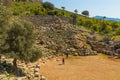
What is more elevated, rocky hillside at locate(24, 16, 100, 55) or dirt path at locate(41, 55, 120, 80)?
rocky hillside at locate(24, 16, 100, 55)

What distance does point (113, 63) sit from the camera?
5047 centimetres

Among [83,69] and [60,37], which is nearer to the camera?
[83,69]

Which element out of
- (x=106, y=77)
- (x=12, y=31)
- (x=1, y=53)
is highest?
(x=12, y=31)

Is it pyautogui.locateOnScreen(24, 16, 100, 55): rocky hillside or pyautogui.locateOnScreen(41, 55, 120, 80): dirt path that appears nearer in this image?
pyautogui.locateOnScreen(41, 55, 120, 80): dirt path

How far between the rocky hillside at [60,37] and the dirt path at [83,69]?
3802 millimetres

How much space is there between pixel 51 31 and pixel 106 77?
24.2 m

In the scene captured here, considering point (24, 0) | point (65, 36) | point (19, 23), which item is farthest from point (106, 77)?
point (24, 0)

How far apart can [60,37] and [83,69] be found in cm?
1733

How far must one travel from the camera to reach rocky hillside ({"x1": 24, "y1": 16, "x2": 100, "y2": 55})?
55703 mm

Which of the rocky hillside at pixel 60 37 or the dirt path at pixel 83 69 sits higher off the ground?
the rocky hillside at pixel 60 37

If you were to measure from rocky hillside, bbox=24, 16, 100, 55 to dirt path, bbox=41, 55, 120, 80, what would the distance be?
3.80 metres

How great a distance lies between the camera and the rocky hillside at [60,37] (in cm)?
5570

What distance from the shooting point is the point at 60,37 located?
60.4m

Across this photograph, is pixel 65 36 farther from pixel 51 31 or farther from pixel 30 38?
pixel 30 38
